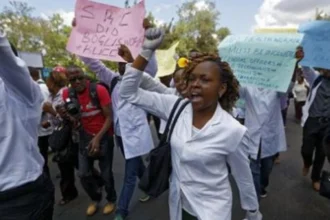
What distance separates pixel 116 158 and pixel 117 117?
2.48 m

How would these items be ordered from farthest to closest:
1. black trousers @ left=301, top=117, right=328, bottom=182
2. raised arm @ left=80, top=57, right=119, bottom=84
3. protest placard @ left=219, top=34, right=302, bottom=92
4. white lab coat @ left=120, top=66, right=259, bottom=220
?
black trousers @ left=301, top=117, right=328, bottom=182, raised arm @ left=80, top=57, right=119, bottom=84, protest placard @ left=219, top=34, right=302, bottom=92, white lab coat @ left=120, top=66, right=259, bottom=220

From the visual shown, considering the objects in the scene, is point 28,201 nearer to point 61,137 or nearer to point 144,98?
point 144,98

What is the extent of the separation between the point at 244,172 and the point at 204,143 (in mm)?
335

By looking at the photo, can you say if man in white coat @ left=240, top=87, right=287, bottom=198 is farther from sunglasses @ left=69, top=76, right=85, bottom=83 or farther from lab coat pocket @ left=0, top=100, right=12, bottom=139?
lab coat pocket @ left=0, top=100, right=12, bottom=139

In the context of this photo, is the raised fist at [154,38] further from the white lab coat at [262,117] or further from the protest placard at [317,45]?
the protest placard at [317,45]

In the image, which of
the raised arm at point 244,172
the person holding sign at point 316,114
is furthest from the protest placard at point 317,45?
the raised arm at point 244,172

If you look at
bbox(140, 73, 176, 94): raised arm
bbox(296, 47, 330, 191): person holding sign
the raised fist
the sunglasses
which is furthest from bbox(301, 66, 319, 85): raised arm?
the raised fist

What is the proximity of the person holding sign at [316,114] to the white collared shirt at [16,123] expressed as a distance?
3465 mm

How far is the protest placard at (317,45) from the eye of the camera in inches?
137

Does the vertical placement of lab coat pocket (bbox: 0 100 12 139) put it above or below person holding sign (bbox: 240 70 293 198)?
above

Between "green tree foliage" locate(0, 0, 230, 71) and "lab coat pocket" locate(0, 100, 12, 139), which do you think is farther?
"green tree foliage" locate(0, 0, 230, 71)

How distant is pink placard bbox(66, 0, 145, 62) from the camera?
261 centimetres

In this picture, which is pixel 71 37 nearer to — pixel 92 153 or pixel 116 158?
pixel 92 153

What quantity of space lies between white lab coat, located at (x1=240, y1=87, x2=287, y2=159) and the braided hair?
5.06 ft
